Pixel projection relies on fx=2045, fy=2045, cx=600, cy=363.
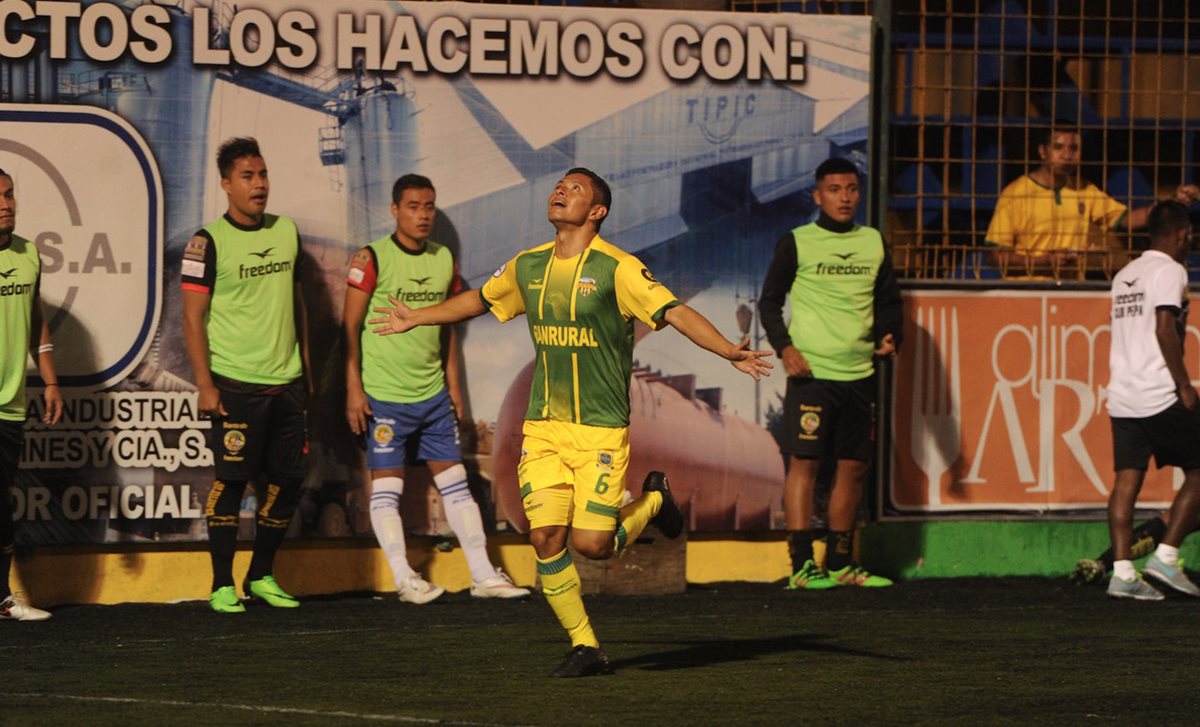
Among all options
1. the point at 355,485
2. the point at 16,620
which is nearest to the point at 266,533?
the point at 355,485

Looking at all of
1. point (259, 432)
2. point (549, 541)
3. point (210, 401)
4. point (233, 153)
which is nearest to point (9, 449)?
point (210, 401)

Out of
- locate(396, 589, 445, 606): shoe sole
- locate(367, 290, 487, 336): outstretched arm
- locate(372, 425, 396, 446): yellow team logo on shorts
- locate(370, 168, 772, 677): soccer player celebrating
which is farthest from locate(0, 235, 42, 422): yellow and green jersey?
locate(370, 168, 772, 677): soccer player celebrating

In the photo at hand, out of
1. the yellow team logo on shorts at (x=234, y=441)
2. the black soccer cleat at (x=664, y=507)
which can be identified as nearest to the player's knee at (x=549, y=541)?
the black soccer cleat at (x=664, y=507)

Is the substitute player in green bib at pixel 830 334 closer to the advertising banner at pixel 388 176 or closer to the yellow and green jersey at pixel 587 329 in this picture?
the advertising banner at pixel 388 176

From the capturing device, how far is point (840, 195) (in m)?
11.3

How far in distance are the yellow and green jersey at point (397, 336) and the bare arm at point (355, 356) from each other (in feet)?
0.16

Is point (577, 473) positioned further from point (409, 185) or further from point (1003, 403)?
point (1003, 403)

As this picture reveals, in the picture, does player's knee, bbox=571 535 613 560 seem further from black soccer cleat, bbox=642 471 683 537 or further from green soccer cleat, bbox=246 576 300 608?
green soccer cleat, bbox=246 576 300 608

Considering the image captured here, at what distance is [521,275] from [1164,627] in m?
3.66

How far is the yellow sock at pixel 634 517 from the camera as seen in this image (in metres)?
8.17

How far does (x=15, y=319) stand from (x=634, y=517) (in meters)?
3.56

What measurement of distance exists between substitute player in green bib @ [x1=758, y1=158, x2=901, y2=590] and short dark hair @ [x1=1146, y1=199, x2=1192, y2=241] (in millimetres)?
1449

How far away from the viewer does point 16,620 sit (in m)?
10.0

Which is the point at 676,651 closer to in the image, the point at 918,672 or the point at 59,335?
the point at 918,672
